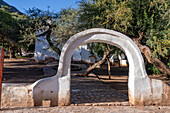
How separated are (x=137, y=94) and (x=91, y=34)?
2.72 m

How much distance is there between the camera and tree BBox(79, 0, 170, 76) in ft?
29.0

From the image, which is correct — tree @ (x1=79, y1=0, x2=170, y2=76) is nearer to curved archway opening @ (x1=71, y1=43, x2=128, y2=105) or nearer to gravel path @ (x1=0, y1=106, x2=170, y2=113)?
curved archway opening @ (x1=71, y1=43, x2=128, y2=105)

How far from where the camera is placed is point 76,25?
12.2 meters

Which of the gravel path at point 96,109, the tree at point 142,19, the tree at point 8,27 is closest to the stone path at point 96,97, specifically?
the gravel path at point 96,109

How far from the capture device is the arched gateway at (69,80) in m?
5.41

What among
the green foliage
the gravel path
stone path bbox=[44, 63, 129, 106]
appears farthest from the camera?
the green foliage

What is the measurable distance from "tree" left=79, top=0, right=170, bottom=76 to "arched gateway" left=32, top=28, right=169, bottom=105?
306 cm

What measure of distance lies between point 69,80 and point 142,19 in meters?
6.60

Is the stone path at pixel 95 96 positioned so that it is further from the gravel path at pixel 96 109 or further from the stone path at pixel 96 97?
the gravel path at pixel 96 109

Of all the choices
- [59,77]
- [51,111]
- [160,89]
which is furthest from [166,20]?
[51,111]

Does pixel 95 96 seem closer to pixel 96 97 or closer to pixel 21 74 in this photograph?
pixel 96 97

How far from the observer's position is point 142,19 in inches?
382

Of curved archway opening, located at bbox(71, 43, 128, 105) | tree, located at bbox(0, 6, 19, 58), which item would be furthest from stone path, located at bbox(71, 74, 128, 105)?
tree, located at bbox(0, 6, 19, 58)

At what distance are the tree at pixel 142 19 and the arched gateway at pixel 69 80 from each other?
3.06m
